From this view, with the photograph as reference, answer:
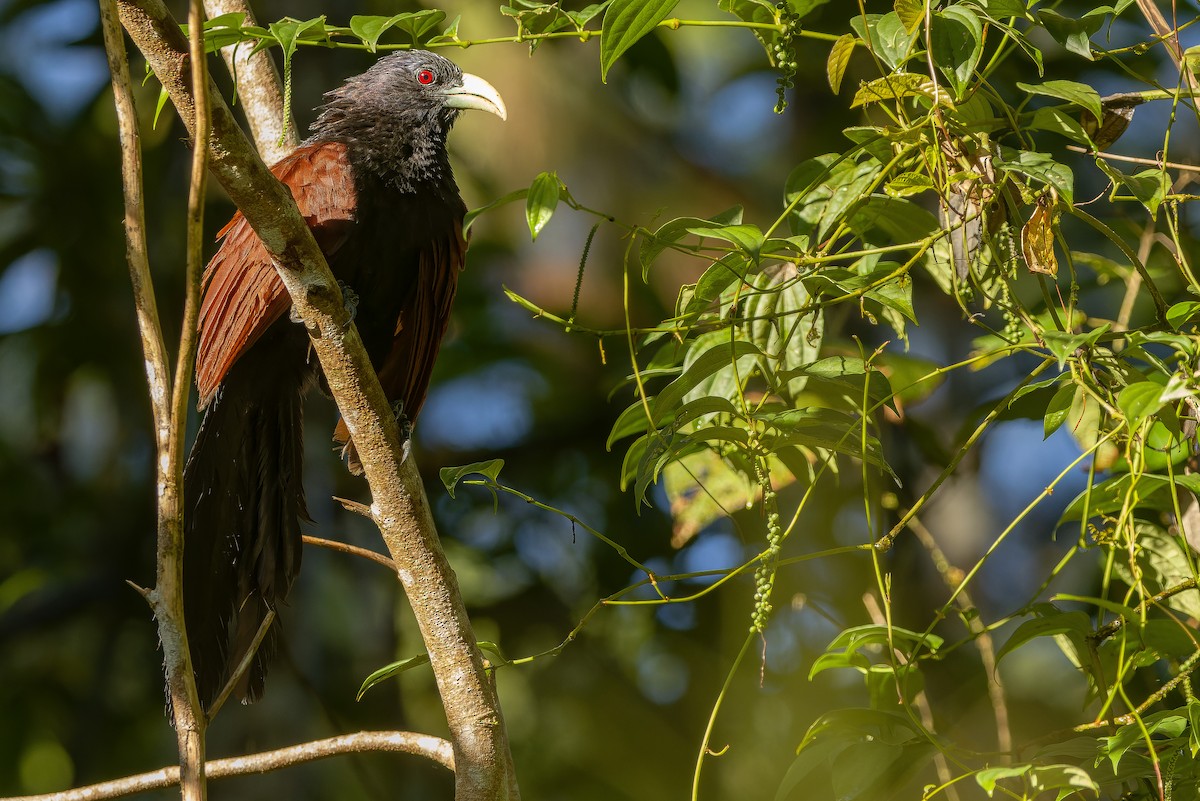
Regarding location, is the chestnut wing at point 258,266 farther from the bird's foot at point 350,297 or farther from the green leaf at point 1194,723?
the green leaf at point 1194,723

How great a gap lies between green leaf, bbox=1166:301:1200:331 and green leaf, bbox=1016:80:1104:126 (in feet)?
0.90

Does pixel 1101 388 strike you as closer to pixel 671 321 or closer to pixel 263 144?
pixel 671 321

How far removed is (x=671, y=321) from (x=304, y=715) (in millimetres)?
2358

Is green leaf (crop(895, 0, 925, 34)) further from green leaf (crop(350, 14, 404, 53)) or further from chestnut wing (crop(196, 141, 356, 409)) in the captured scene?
chestnut wing (crop(196, 141, 356, 409))

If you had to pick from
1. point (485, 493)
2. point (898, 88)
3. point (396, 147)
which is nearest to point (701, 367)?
point (898, 88)

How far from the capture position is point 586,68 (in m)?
4.97

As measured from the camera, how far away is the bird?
2.42 meters

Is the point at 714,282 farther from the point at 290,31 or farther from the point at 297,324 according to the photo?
the point at 297,324

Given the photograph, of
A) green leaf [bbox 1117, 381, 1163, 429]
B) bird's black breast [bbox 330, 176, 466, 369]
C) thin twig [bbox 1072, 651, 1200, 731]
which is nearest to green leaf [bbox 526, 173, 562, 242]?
green leaf [bbox 1117, 381, 1163, 429]

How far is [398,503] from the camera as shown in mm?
1837

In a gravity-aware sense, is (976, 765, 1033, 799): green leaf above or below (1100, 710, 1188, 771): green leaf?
above

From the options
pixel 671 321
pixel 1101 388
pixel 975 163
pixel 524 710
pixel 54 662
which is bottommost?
pixel 524 710

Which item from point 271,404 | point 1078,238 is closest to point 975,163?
point 271,404

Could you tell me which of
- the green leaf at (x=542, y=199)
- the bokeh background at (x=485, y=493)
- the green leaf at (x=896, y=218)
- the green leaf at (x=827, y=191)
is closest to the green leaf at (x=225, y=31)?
the green leaf at (x=542, y=199)
